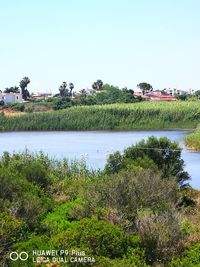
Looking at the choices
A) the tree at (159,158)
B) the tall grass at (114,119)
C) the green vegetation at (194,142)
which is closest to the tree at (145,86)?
the tall grass at (114,119)

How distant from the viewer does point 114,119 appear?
257 ft

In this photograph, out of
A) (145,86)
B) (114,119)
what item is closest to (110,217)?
(114,119)

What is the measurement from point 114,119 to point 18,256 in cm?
6992

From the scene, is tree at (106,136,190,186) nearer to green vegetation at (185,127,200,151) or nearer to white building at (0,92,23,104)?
green vegetation at (185,127,200,151)

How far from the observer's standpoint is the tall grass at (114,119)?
2973 inches

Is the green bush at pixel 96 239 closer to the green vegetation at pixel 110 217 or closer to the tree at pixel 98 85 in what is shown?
the green vegetation at pixel 110 217

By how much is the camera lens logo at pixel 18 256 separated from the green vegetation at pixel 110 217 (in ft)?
0.25

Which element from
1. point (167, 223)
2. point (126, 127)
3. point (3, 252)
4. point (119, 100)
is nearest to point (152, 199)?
point (167, 223)

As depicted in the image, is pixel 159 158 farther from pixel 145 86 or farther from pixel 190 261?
pixel 145 86

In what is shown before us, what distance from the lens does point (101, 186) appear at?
12.9 metres

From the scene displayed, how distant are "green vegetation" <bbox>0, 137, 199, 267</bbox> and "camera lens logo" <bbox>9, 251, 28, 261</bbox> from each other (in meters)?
0.08

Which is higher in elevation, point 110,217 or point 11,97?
point 11,97

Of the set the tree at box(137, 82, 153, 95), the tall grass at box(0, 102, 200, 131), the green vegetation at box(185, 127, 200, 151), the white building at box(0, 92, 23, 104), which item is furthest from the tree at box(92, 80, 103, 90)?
the green vegetation at box(185, 127, 200, 151)

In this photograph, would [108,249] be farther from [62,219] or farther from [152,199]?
[62,219]
